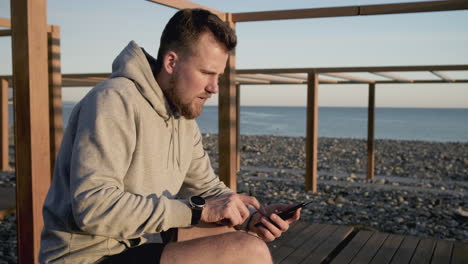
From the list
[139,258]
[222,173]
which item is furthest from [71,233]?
[222,173]

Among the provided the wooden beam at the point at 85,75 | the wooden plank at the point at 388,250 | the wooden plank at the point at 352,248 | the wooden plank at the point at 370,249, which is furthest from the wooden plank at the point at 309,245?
the wooden beam at the point at 85,75

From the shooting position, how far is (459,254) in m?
3.43

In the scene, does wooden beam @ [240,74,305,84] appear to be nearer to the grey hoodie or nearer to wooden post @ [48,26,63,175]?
wooden post @ [48,26,63,175]

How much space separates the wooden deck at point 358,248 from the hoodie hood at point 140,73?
1.76 meters

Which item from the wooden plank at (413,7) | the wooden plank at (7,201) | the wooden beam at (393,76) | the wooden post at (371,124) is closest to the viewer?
the wooden plank at (413,7)

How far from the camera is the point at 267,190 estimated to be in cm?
830

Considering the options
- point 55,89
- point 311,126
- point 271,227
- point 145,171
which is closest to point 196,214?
point 145,171

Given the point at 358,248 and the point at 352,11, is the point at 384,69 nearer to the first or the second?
the point at 352,11

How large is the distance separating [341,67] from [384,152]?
11146 millimetres

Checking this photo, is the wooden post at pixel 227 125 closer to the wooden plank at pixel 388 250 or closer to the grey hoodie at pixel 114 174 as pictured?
the wooden plank at pixel 388 250

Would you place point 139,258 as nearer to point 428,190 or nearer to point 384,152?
point 428,190

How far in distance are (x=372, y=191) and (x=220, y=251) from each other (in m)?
6.87

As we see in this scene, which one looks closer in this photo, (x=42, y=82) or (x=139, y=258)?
(x=139, y=258)

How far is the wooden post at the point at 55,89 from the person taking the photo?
451 cm
